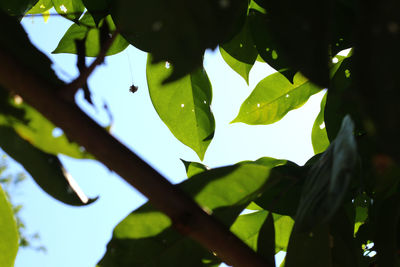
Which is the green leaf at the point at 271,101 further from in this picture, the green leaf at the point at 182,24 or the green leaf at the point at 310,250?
the green leaf at the point at 182,24

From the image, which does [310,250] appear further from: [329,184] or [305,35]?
[305,35]

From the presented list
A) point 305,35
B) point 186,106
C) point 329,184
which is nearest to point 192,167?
point 186,106

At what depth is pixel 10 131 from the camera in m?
0.45

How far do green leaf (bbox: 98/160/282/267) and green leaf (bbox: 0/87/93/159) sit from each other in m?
0.13

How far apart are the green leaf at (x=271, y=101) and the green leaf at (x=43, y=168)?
2.21 ft

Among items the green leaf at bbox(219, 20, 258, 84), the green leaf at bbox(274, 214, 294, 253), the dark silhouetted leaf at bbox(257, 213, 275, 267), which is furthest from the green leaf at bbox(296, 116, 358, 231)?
the green leaf at bbox(219, 20, 258, 84)

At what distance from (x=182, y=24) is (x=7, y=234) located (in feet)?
1.33

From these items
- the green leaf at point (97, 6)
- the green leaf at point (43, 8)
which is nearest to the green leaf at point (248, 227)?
the green leaf at point (97, 6)

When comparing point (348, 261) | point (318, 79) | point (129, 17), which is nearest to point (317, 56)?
point (318, 79)

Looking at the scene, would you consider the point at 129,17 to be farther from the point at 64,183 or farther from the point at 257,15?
the point at 257,15

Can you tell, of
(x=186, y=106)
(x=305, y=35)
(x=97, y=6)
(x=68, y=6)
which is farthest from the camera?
(x=68, y=6)

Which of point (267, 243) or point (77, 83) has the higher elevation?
point (77, 83)

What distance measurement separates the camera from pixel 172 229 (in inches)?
20.6

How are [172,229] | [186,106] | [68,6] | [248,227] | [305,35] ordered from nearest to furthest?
[305,35] → [172,229] → [248,227] → [186,106] → [68,6]
